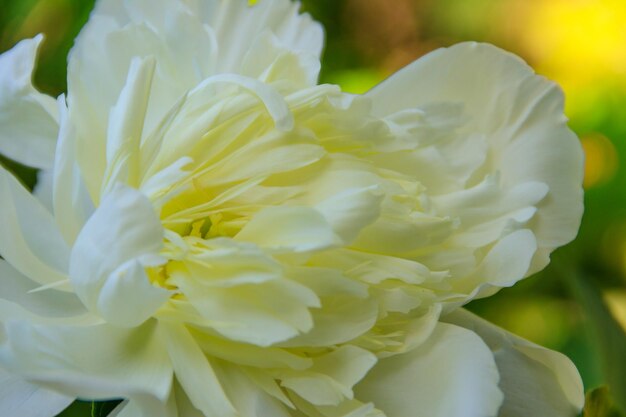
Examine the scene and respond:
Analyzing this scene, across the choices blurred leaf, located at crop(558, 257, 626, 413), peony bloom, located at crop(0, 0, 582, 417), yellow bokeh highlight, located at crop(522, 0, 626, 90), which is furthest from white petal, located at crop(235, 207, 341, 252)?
yellow bokeh highlight, located at crop(522, 0, 626, 90)

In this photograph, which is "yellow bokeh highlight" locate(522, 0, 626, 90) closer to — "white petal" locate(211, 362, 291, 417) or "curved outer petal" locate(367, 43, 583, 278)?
"curved outer petal" locate(367, 43, 583, 278)

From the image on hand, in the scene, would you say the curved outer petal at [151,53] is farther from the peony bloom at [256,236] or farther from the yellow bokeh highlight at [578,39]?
the yellow bokeh highlight at [578,39]

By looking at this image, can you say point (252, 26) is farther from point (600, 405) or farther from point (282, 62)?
point (600, 405)

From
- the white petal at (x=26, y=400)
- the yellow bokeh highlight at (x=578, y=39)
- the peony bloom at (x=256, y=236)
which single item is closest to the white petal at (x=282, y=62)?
the peony bloom at (x=256, y=236)

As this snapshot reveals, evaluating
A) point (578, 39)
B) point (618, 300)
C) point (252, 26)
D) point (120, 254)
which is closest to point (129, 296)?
point (120, 254)

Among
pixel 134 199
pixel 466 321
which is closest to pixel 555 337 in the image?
pixel 466 321

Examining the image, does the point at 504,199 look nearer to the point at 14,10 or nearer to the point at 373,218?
the point at 373,218

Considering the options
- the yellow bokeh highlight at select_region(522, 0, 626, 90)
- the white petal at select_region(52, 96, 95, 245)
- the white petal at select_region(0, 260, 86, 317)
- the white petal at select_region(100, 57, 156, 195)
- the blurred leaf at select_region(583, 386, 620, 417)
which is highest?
the white petal at select_region(100, 57, 156, 195)
